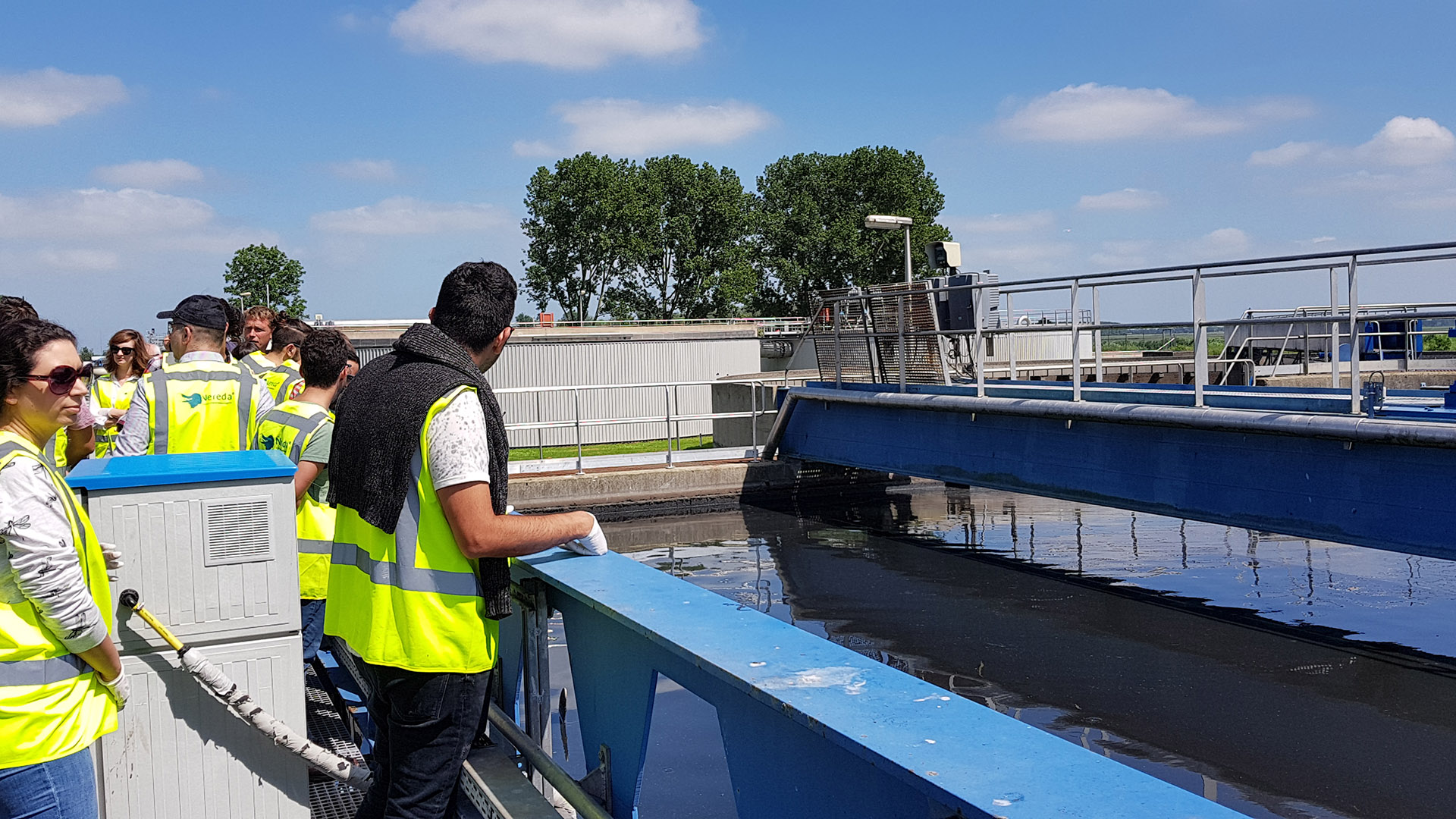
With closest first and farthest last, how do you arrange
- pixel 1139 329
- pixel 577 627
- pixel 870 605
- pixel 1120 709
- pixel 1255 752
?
pixel 577 627 < pixel 1255 752 < pixel 1120 709 < pixel 870 605 < pixel 1139 329

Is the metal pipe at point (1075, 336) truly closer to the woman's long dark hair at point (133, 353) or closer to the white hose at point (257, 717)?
the woman's long dark hair at point (133, 353)

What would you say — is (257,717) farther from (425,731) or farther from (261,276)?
(261,276)

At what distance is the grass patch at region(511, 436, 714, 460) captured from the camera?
2412 cm

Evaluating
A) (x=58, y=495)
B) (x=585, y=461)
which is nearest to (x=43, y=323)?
(x=58, y=495)

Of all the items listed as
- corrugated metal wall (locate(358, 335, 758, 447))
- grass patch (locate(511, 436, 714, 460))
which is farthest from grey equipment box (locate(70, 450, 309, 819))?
corrugated metal wall (locate(358, 335, 758, 447))

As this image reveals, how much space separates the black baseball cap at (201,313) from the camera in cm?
467

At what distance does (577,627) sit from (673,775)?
2412 mm

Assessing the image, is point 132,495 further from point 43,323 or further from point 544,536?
point 544,536

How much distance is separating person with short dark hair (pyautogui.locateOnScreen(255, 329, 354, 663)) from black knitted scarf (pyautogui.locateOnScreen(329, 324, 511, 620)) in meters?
1.33

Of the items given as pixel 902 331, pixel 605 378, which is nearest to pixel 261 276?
pixel 605 378

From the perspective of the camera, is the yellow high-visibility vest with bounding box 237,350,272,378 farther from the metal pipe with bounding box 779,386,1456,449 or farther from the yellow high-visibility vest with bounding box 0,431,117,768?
the metal pipe with bounding box 779,386,1456,449

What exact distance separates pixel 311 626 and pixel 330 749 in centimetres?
49

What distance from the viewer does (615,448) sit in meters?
28.4

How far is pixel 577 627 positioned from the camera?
327 centimetres
